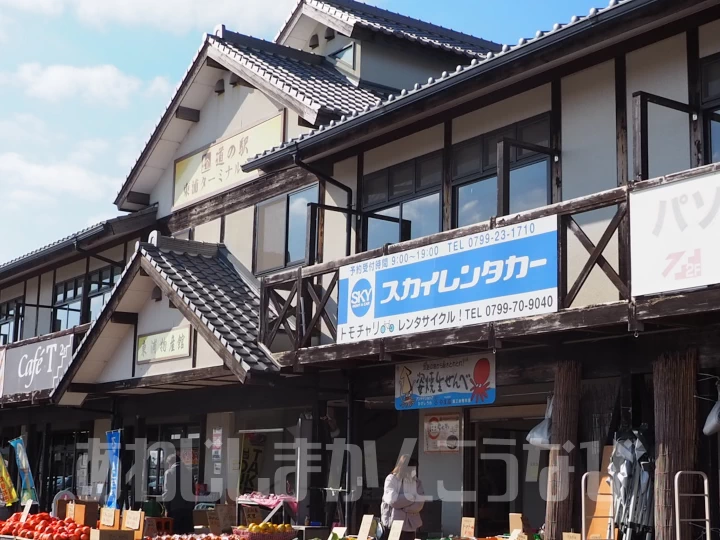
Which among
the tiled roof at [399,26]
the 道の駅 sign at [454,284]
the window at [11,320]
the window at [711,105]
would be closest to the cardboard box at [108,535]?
the 道の駅 sign at [454,284]

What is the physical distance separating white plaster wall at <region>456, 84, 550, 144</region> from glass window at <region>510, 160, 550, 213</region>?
0.66 m

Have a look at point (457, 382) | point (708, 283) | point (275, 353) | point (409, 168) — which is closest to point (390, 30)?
point (409, 168)

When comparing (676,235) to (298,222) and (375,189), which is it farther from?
(298,222)

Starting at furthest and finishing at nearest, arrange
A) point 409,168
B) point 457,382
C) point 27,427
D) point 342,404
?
point 27,427
point 342,404
point 409,168
point 457,382

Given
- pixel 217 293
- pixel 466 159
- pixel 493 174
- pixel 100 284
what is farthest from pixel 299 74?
pixel 100 284

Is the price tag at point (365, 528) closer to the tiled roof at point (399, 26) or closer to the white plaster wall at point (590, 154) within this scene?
the white plaster wall at point (590, 154)

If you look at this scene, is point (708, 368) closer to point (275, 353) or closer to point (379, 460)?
point (275, 353)

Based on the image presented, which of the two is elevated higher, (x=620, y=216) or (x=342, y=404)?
(x=620, y=216)

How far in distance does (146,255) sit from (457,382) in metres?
6.06

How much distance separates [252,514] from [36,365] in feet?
23.0

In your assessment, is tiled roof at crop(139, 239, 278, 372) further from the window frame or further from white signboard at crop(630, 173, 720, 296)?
white signboard at crop(630, 173, 720, 296)

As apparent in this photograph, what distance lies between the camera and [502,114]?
12.3m

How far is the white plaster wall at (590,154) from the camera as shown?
10.7m

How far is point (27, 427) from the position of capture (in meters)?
24.4
